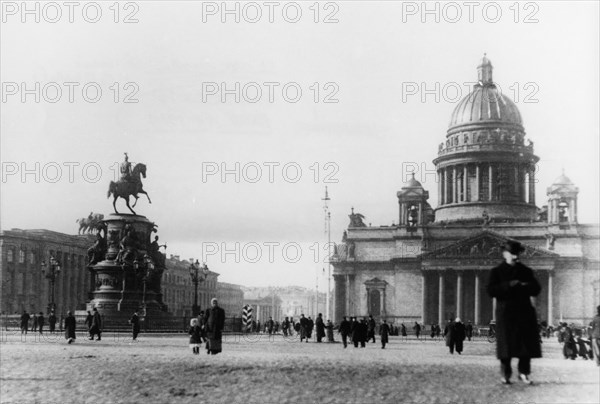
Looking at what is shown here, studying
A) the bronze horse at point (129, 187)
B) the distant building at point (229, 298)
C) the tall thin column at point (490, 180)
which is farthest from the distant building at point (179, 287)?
the bronze horse at point (129, 187)

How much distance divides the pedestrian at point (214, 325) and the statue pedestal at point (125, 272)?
1955cm

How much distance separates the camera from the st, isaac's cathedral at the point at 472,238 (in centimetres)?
9000

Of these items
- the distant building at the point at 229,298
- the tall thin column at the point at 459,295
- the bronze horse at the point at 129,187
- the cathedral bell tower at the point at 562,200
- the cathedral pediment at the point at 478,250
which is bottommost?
the distant building at the point at 229,298

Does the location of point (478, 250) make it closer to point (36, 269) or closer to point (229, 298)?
point (36, 269)

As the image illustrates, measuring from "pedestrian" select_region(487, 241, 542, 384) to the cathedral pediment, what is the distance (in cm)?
8644

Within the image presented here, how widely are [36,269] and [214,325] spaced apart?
237 ft

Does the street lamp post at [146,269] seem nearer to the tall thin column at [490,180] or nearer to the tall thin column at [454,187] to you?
the tall thin column at [490,180]

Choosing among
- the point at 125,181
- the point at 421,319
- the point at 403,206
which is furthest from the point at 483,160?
the point at 125,181

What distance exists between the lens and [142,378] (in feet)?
53.6

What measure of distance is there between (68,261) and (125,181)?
5522 centimetres

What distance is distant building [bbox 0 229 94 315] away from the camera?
83812 mm

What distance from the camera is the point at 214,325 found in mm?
21719

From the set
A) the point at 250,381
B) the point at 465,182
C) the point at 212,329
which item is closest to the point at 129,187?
the point at 212,329

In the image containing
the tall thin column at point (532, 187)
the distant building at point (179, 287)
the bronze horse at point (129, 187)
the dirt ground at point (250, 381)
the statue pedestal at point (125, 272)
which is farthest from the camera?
the distant building at point (179, 287)
